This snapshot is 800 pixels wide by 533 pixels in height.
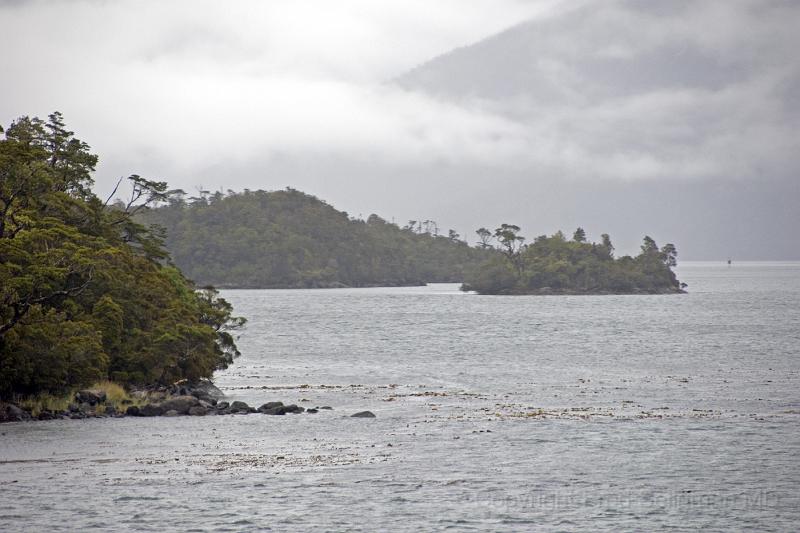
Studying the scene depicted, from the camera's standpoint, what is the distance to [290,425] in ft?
145

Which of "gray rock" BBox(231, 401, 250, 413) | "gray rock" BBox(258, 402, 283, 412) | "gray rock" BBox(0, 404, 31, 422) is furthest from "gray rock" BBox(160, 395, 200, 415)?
"gray rock" BBox(0, 404, 31, 422)

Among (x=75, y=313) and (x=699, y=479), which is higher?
(x=75, y=313)

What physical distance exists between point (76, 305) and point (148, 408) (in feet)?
27.8

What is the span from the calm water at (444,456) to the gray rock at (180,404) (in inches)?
93.1

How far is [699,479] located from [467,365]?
156 feet

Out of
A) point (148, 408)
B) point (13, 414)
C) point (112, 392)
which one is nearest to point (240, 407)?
point (148, 408)

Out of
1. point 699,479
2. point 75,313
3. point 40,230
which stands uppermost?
point 40,230

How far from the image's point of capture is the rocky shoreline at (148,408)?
43.8 meters

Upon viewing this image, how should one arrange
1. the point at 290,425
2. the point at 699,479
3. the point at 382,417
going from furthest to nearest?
the point at 382,417 < the point at 290,425 < the point at 699,479

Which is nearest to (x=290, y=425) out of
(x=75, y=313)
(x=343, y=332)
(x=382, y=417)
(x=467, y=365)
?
(x=382, y=417)

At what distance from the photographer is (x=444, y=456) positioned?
3634 cm

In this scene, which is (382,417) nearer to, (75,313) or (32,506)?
(75,313)

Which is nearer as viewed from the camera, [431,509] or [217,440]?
[431,509]

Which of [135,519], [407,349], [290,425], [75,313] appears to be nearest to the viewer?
[135,519]
